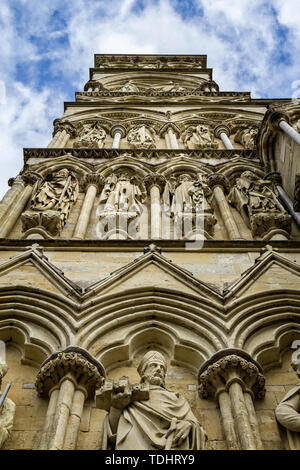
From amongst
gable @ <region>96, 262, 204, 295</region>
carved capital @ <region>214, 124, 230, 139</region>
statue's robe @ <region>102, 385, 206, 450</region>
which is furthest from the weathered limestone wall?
carved capital @ <region>214, 124, 230, 139</region>

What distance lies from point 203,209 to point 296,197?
1.70 meters

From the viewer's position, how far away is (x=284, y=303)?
703 centimetres

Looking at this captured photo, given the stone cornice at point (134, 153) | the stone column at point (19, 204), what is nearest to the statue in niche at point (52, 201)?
the stone column at point (19, 204)

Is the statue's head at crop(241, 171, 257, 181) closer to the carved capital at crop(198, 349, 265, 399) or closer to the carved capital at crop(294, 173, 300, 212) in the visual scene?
the carved capital at crop(294, 173, 300, 212)

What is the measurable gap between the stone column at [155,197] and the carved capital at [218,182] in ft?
3.21

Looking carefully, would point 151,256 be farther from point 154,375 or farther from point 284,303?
point 154,375

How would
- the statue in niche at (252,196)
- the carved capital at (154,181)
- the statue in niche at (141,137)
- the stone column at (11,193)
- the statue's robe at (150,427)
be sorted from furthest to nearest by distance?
the statue in niche at (141,137) → the carved capital at (154,181) → the stone column at (11,193) → the statue in niche at (252,196) → the statue's robe at (150,427)

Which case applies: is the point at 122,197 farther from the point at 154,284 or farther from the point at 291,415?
the point at 291,415

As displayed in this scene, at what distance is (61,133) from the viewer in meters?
16.2

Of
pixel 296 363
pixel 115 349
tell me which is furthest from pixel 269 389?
pixel 115 349

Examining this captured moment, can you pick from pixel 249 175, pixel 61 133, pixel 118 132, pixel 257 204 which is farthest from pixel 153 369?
pixel 118 132

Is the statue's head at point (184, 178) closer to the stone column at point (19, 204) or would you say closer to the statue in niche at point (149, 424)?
the stone column at point (19, 204)

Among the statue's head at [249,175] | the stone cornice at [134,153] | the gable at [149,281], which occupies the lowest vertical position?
the gable at [149,281]

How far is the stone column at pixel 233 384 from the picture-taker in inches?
205
